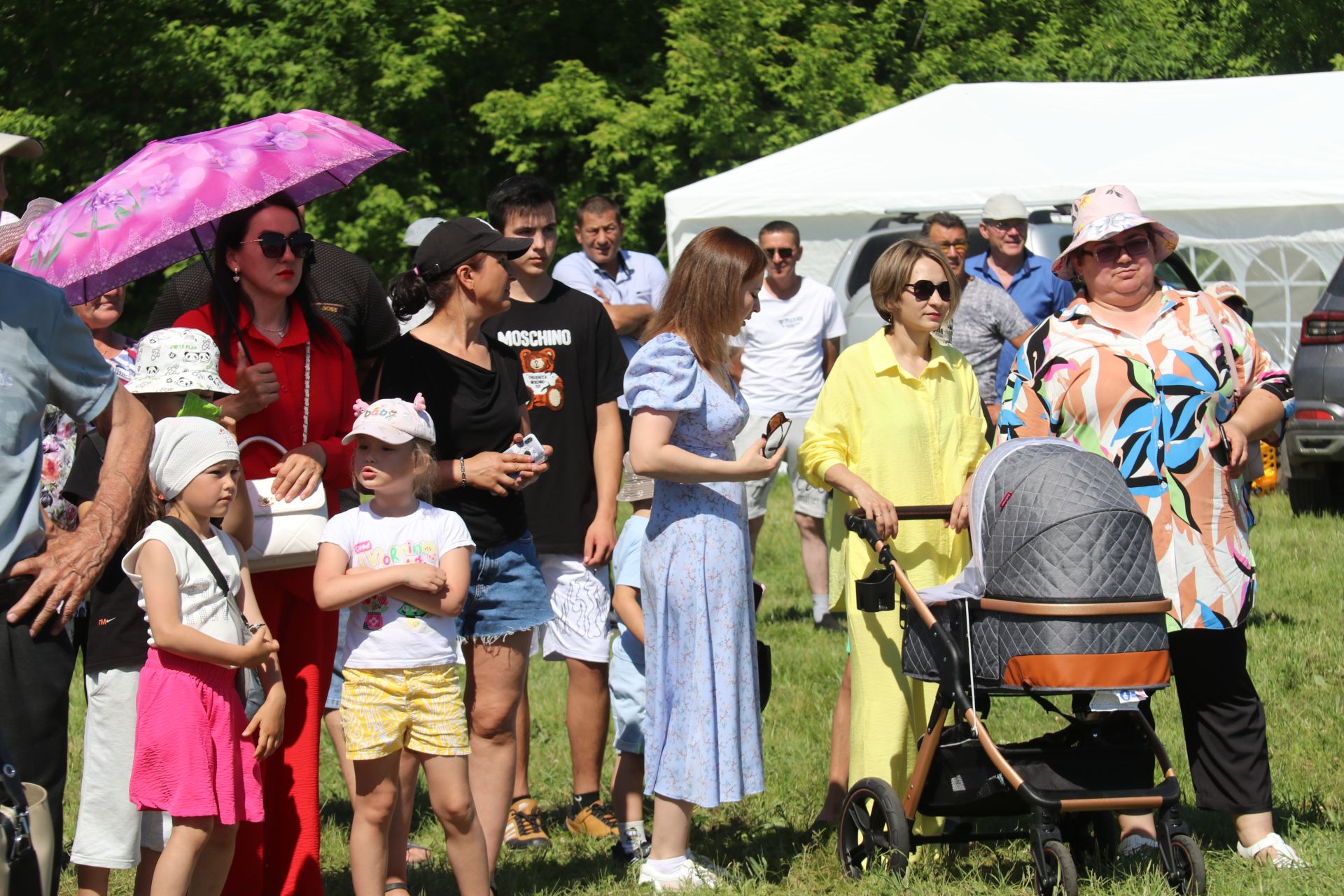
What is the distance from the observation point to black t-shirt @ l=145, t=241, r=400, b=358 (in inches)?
202

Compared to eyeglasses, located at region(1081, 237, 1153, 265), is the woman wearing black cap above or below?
below

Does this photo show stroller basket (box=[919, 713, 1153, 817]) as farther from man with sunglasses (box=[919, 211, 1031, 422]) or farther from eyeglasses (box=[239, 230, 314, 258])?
man with sunglasses (box=[919, 211, 1031, 422])

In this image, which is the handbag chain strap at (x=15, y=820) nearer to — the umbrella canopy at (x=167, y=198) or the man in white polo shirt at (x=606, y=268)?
the umbrella canopy at (x=167, y=198)

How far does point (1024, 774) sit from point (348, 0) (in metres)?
19.1

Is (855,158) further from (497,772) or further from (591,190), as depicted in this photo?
(497,772)

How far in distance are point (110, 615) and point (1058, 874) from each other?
2.79m

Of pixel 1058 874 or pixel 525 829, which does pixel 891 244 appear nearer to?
pixel 525 829

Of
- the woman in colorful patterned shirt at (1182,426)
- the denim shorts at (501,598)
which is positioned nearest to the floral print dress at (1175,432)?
the woman in colorful patterned shirt at (1182,426)

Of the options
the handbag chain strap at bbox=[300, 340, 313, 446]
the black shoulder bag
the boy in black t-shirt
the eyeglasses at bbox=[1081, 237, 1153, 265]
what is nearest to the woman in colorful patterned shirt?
the eyeglasses at bbox=[1081, 237, 1153, 265]

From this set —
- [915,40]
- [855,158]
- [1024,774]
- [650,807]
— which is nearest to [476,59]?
[915,40]

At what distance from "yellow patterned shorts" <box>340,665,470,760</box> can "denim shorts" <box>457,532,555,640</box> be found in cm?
43

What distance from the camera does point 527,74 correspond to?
2342 cm

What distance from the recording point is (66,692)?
4.07 metres

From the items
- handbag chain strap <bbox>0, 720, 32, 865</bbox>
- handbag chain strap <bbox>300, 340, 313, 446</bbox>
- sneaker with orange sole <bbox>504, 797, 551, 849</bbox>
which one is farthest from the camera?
sneaker with orange sole <bbox>504, 797, 551, 849</bbox>
